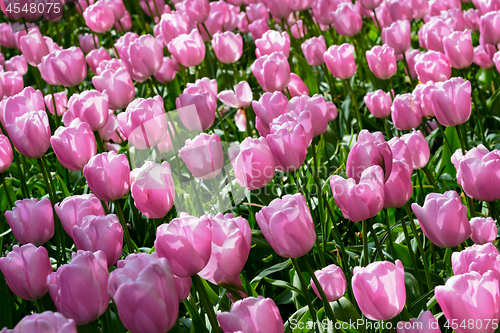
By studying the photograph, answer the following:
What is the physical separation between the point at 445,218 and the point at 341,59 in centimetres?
130

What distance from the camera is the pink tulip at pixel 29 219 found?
1438 mm

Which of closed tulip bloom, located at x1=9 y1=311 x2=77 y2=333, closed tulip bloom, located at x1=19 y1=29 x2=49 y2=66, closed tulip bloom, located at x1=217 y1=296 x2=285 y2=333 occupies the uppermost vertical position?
closed tulip bloom, located at x1=19 y1=29 x2=49 y2=66

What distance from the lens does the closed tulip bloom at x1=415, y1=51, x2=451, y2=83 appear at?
2.11 m

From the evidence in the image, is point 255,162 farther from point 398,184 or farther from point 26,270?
point 26,270

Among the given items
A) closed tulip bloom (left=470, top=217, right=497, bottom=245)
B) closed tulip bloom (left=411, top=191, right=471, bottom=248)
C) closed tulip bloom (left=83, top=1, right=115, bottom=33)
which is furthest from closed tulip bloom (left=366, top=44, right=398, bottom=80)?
closed tulip bloom (left=83, top=1, right=115, bottom=33)

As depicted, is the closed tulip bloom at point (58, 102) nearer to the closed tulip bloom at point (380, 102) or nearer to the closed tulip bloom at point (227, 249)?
the closed tulip bloom at point (380, 102)

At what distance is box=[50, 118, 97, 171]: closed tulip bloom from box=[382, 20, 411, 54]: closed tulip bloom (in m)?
1.64

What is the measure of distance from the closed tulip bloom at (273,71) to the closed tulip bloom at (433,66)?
567 mm

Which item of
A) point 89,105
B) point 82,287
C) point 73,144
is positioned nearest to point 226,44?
point 89,105

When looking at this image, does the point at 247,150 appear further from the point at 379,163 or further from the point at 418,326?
the point at 418,326

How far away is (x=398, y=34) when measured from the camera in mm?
2570

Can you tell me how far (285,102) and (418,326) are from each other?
1027 mm

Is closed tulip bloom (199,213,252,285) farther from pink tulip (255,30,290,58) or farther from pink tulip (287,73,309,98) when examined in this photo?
pink tulip (255,30,290,58)

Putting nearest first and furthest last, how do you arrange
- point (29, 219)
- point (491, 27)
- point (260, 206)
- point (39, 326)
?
1. point (39, 326)
2. point (29, 219)
3. point (260, 206)
4. point (491, 27)
